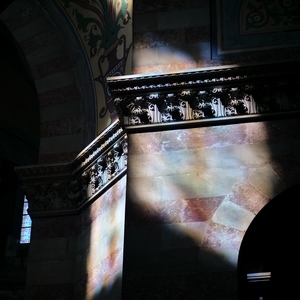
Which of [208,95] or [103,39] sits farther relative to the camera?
[103,39]

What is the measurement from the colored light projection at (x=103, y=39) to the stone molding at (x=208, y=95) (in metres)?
1.68

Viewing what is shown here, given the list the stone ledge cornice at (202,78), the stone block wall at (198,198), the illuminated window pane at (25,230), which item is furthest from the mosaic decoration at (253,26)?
the illuminated window pane at (25,230)

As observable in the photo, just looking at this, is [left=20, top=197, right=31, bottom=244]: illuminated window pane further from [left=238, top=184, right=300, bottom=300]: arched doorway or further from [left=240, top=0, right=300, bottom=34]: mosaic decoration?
[left=238, top=184, right=300, bottom=300]: arched doorway

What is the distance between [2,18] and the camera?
41.3ft

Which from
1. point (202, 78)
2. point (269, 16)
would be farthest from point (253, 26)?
point (202, 78)

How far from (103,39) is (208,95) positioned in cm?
300

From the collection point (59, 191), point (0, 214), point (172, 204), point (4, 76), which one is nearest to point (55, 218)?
point (59, 191)

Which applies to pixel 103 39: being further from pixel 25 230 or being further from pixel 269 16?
pixel 25 230

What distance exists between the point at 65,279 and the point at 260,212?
314 cm

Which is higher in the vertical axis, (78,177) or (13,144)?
(13,144)

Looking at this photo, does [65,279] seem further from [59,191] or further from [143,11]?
[143,11]

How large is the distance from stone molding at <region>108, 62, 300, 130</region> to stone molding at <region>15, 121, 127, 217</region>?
1015 millimetres

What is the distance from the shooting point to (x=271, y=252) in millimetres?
8773

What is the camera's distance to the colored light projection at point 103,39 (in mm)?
11023
